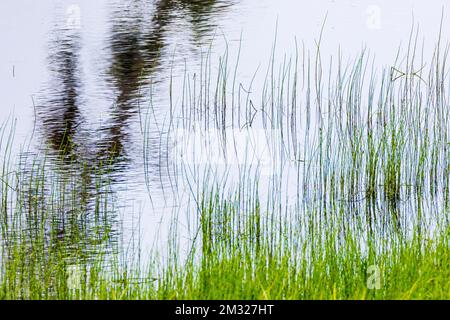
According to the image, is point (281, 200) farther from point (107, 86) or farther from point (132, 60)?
point (132, 60)

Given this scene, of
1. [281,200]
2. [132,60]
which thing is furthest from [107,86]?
[281,200]

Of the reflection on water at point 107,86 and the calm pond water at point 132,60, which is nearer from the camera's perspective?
the reflection on water at point 107,86

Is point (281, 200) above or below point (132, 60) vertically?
below

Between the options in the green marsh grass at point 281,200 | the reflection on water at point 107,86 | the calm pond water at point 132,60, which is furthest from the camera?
the calm pond water at point 132,60

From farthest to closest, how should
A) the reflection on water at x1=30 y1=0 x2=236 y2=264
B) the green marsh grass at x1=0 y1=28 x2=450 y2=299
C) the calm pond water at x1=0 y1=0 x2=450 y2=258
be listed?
the calm pond water at x1=0 y1=0 x2=450 y2=258
the reflection on water at x1=30 y1=0 x2=236 y2=264
the green marsh grass at x1=0 y1=28 x2=450 y2=299

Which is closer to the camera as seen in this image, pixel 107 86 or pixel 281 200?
pixel 281 200

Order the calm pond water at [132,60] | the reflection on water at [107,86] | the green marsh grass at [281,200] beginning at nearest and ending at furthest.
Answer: the green marsh grass at [281,200]
the reflection on water at [107,86]
the calm pond water at [132,60]

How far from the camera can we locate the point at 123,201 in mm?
3938

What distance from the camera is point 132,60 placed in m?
5.13

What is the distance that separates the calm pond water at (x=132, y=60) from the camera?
13.7 ft

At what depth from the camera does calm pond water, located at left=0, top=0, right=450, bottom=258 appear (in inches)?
165

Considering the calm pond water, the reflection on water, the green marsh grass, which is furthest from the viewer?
the calm pond water
